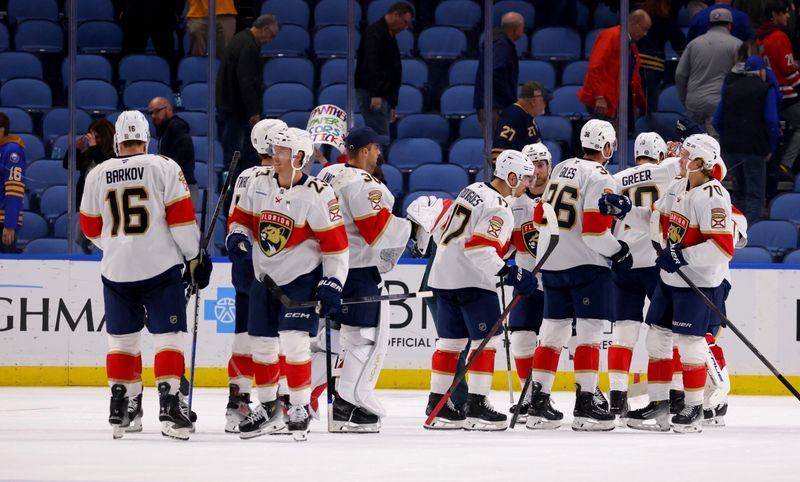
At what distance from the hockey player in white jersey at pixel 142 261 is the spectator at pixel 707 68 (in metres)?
4.97

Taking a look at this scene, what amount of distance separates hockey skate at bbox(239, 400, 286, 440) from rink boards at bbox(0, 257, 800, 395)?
3.54m

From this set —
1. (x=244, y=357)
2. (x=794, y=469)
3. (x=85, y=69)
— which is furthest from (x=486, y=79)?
(x=794, y=469)

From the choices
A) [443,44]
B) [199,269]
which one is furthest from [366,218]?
[443,44]

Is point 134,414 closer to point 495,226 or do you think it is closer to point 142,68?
point 495,226

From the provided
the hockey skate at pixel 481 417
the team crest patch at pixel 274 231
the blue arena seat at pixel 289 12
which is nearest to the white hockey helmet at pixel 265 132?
the team crest patch at pixel 274 231

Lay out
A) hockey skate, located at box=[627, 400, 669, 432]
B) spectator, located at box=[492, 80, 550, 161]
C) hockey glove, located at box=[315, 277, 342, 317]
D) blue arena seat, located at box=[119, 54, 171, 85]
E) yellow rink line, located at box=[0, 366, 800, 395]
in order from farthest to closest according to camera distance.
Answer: blue arena seat, located at box=[119, 54, 171, 85] < yellow rink line, located at box=[0, 366, 800, 395] < spectator, located at box=[492, 80, 550, 161] < hockey skate, located at box=[627, 400, 669, 432] < hockey glove, located at box=[315, 277, 342, 317]

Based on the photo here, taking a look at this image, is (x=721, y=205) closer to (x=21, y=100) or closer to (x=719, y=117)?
(x=719, y=117)

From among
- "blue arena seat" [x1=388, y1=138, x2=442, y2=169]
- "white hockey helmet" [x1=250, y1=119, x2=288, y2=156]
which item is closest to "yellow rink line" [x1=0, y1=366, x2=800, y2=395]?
"blue arena seat" [x1=388, y1=138, x2=442, y2=169]

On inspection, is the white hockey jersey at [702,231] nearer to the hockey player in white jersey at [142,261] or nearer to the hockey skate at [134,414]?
the hockey player in white jersey at [142,261]

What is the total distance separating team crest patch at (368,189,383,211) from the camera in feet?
24.0

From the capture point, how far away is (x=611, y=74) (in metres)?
10.5

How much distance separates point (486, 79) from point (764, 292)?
2.57m

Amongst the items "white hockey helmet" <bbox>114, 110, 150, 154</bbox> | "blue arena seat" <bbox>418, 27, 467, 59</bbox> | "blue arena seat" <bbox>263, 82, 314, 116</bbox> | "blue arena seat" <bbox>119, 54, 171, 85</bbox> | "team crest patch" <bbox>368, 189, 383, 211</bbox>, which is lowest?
"team crest patch" <bbox>368, 189, 383, 211</bbox>

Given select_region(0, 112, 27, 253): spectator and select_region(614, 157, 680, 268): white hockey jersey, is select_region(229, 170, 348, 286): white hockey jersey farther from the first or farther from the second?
select_region(0, 112, 27, 253): spectator
